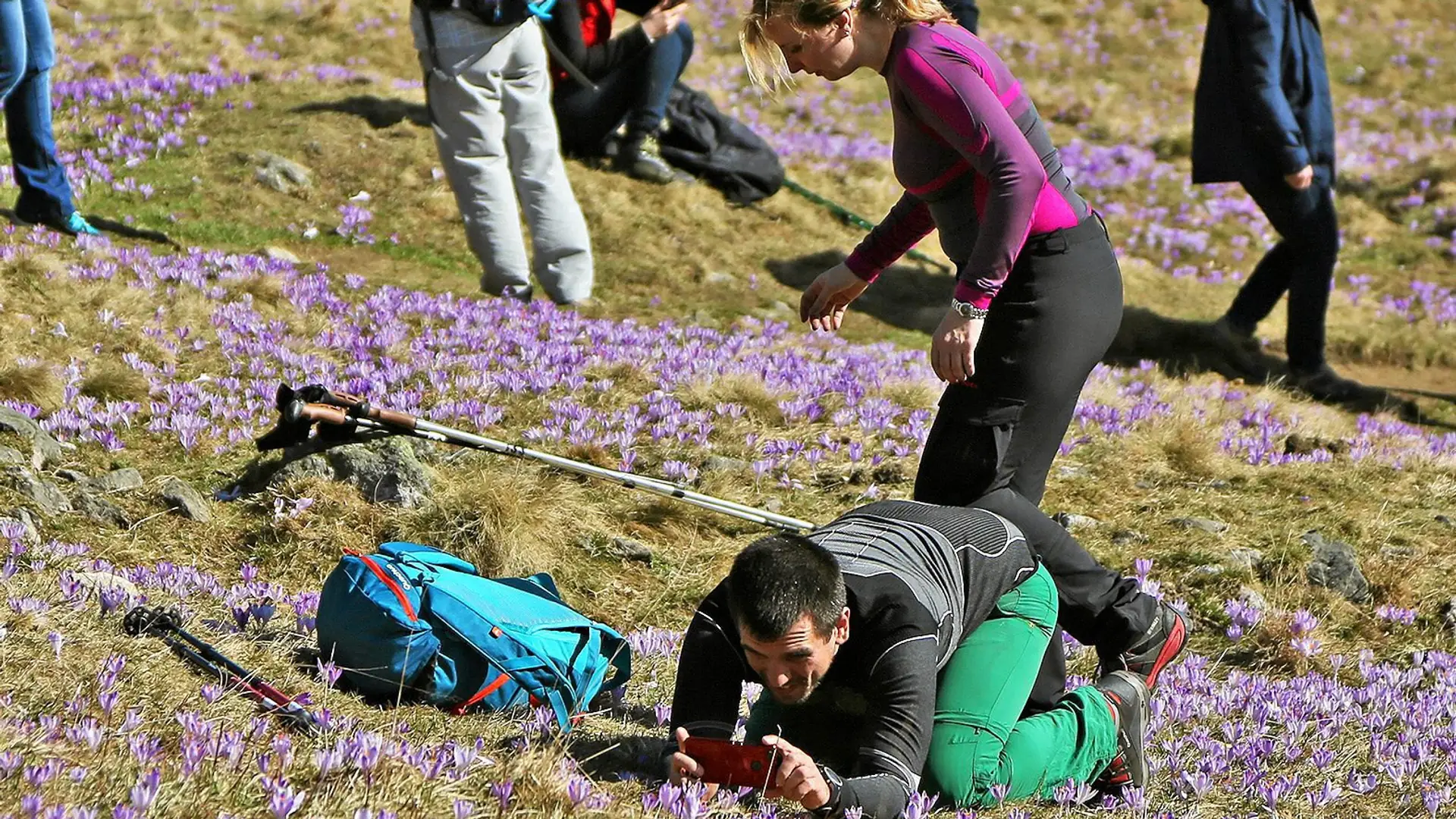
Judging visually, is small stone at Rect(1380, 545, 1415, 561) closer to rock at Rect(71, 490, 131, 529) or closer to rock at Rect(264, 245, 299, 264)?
rock at Rect(71, 490, 131, 529)

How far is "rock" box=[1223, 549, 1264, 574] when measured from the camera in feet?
Answer: 22.6

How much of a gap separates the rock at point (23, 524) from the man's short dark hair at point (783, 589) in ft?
11.1

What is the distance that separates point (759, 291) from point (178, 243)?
16.1ft

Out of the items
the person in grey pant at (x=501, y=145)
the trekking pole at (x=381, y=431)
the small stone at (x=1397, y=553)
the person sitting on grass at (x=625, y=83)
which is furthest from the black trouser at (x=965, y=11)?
the trekking pole at (x=381, y=431)

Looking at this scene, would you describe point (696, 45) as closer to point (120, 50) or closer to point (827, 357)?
point (120, 50)

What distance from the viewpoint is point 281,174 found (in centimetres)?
1270

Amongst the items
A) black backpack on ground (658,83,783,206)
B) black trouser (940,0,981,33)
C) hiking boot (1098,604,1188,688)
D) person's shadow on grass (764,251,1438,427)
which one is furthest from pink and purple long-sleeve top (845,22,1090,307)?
black backpack on ground (658,83,783,206)

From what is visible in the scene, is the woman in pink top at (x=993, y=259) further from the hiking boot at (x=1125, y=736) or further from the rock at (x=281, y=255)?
the rock at (x=281, y=255)

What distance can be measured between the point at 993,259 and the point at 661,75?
977cm

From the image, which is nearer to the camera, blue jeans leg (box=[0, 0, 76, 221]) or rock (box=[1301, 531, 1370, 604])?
rock (box=[1301, 531, 1370, 604])

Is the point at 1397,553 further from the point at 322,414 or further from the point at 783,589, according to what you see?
the point at 322,414

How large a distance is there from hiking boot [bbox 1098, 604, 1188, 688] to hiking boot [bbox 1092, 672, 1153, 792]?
0.73ft

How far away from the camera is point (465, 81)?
986 cm

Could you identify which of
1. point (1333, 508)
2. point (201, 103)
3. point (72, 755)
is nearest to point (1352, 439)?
point (1333, 508)
